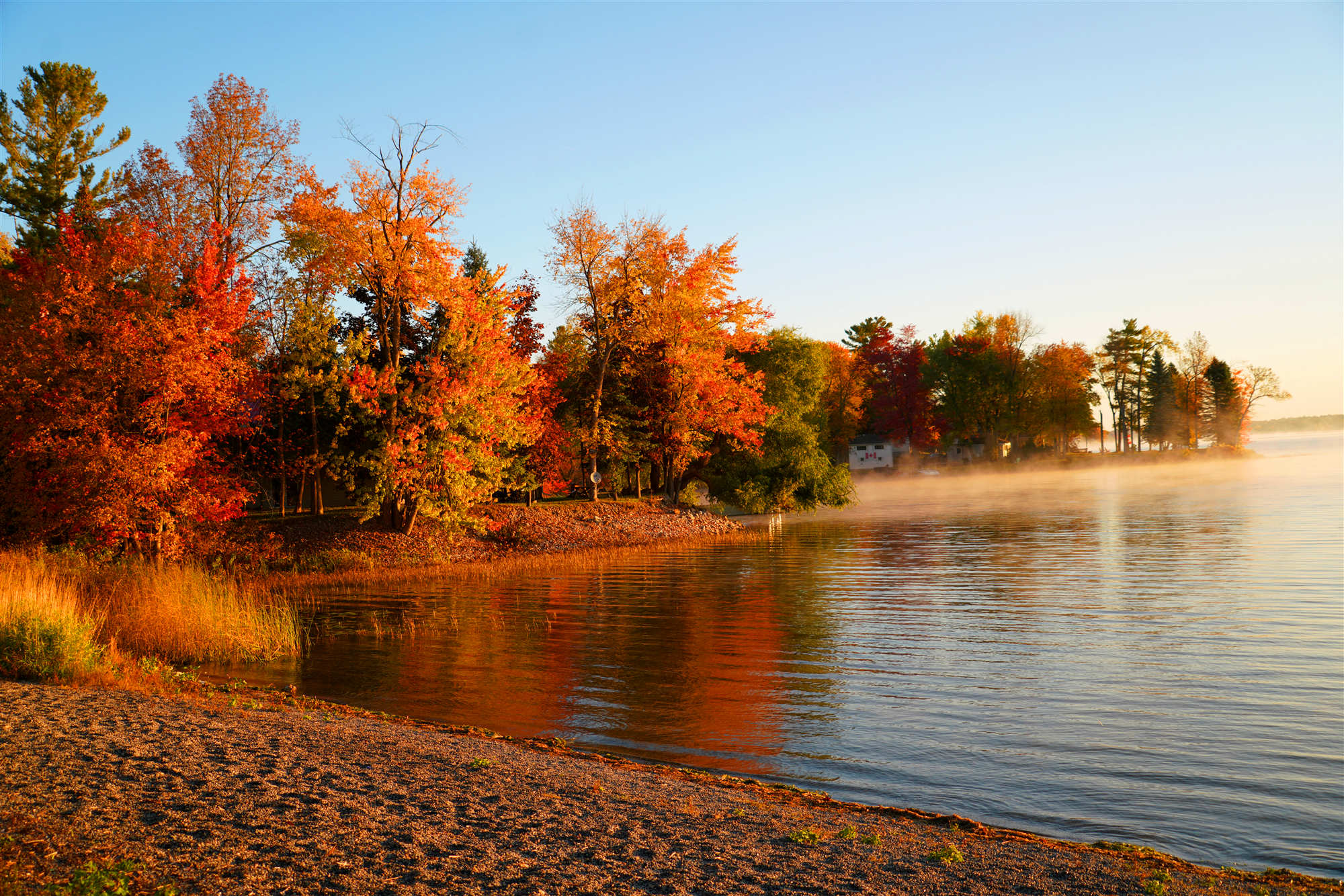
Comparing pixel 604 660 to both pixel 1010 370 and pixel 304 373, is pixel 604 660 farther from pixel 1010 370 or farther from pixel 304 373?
pixel 1010 370

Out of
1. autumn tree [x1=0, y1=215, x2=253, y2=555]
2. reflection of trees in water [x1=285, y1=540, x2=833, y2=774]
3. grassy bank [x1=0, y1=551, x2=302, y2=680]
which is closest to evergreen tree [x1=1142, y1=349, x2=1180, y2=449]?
reflection of trees in water [x1=285, y1=540, x2=833, y2=774]

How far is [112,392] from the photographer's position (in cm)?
2153

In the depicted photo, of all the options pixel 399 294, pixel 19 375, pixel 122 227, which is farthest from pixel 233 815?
pixel 122 227

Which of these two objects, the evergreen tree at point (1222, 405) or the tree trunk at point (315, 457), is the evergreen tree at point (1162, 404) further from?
the tree trunk at point (315, 457)

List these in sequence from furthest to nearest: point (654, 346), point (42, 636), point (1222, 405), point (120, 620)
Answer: point (1222, 405), point (654, 346), point (120, 620), point (42, 636)

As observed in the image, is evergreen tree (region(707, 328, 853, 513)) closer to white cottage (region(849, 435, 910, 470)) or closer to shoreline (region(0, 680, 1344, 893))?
shoreline (region(0, 680, 1344, 893))

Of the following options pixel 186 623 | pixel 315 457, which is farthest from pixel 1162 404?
pixel 186 623

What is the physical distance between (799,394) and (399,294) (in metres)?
29.7

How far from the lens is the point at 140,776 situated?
7.27 metres

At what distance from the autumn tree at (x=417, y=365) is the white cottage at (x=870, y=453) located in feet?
236

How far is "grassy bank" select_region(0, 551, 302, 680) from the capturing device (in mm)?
11609

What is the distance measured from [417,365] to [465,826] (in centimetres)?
2666

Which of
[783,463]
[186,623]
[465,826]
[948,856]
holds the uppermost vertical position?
[783,463]

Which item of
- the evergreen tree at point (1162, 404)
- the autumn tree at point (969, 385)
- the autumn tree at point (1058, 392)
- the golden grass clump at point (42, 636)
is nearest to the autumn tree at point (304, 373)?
the golden grass clump at point (42, 636)
